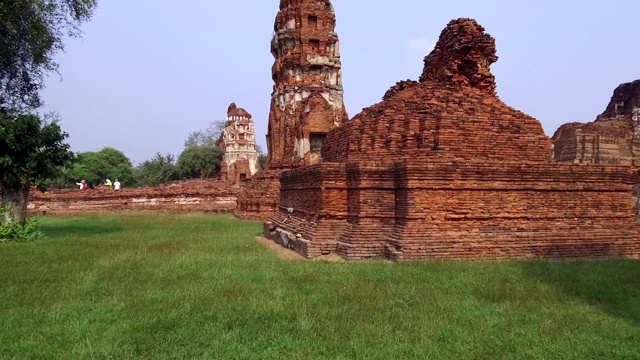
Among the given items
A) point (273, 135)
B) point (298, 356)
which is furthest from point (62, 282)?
point (273, 135)

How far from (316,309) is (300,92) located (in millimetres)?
15217

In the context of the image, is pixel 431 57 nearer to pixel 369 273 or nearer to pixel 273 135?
pixel 369 273

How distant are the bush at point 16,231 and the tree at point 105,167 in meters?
38.9

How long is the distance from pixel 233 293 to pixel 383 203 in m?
3.30

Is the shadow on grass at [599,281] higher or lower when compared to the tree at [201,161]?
lower

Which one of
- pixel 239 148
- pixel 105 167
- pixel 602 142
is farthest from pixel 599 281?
pixel 105 167

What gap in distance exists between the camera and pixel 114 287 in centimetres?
549

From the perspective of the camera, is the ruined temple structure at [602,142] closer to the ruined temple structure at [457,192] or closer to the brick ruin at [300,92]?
the ruined temple structure at [457,192]

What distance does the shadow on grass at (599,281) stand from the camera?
4738mm

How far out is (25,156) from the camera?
10.9 metres

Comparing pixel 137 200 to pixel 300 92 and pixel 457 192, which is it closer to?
pixel 300 92

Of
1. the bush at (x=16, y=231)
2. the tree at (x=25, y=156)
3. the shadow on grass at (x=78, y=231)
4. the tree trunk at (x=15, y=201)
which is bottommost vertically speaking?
the shadow on grass at (x=78, y=231)

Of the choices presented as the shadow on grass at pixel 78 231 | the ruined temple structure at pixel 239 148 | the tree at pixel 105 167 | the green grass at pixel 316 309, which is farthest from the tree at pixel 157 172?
the green grass at pixel 316 309

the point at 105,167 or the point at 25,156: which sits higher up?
the point at 105,167
